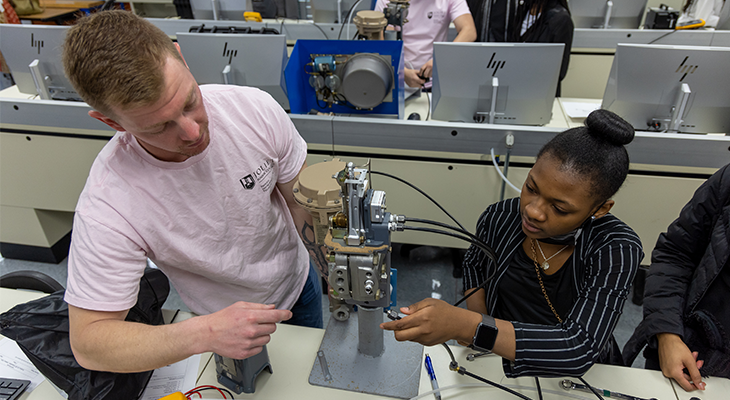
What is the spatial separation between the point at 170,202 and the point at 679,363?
1.30 metres

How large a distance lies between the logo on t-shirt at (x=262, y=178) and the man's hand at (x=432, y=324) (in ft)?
1.55

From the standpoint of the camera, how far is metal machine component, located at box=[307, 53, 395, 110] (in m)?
1.87

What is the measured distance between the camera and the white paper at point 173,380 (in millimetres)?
1022

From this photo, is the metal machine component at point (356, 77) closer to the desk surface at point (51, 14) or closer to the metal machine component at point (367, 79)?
the metal machine component at point (367, 79)

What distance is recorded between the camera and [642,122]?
74.7 inches

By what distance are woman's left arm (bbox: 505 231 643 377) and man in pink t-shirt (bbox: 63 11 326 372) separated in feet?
1.87

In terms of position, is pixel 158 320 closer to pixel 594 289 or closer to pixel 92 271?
pixel 92 271

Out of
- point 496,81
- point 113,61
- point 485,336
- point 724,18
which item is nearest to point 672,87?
point 496,81

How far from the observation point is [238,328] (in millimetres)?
758

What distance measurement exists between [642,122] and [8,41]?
337cm

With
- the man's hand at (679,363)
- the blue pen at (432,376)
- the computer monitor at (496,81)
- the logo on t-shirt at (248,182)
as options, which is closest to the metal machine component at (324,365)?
the blue pen at (432,376)

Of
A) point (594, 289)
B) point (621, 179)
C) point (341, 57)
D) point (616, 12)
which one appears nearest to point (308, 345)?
point (594, 289)

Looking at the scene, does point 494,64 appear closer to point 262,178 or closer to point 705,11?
point 262,178

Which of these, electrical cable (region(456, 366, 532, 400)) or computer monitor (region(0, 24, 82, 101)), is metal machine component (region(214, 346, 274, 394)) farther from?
computer monitor (region(0, 24, 82, 101))
